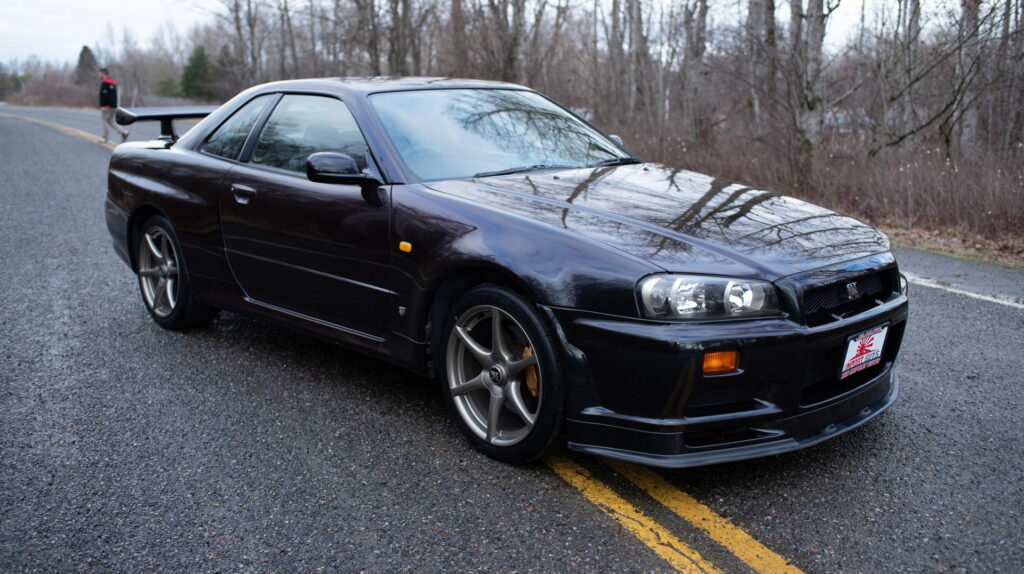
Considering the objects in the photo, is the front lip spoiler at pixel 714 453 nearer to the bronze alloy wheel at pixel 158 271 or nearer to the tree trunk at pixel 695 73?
the bronze alloy wheel at pixel 158 271

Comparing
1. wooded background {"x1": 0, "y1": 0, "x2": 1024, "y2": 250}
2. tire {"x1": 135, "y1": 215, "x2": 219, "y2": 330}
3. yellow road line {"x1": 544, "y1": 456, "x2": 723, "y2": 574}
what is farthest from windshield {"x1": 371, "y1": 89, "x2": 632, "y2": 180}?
wooded background {"x1": 0, "y1": 0, "x2": 1024, "y2": 250}

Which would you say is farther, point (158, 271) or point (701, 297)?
point (158, 271)

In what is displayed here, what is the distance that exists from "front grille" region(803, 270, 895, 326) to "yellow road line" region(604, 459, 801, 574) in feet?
2.41

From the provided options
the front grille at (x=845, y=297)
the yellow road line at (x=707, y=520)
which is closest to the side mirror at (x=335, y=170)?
the yellow road line at (x=707, y=520)

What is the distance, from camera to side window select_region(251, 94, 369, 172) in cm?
381

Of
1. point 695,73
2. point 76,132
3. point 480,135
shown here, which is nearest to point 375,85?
point 480,135

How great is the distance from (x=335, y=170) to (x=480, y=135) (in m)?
0.79

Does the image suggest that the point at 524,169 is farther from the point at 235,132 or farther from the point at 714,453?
the point at 235,132

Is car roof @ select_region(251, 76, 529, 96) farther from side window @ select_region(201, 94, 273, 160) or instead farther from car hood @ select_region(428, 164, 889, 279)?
car hood @ select_region(428, 164, 889, 279)

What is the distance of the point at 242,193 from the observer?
13.5ft

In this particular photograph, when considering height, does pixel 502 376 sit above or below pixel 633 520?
above

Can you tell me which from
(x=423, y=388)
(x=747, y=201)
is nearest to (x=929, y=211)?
(x=747, y=201)

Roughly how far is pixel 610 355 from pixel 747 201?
126cm

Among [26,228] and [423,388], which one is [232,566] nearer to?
[423,388]
